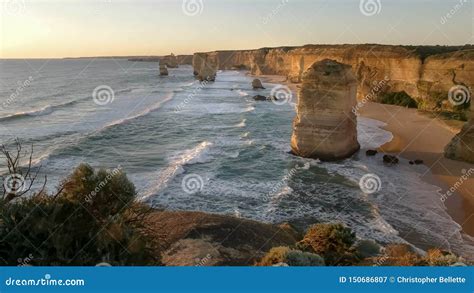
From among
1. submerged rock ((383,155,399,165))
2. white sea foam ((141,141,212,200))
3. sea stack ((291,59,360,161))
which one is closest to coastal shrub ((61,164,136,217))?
white sea foam ((141,141,212,200))

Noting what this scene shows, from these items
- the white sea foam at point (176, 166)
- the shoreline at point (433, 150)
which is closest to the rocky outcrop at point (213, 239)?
the white sea foam at point (176, 166)

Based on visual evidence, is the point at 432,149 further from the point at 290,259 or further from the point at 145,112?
the point at 145,112

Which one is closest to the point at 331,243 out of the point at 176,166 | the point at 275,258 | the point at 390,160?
the point at 275,258

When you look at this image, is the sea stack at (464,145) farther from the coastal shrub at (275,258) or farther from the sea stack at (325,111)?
the coastal shrub at (275,258)

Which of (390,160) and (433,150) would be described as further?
(433,150)

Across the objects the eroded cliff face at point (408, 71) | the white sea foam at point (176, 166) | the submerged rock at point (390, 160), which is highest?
the eroded cliff face at point (408, 71)

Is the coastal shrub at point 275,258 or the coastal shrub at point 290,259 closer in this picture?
the coastal shrub at point 290,259

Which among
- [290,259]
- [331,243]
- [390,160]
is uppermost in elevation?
[290,259]
